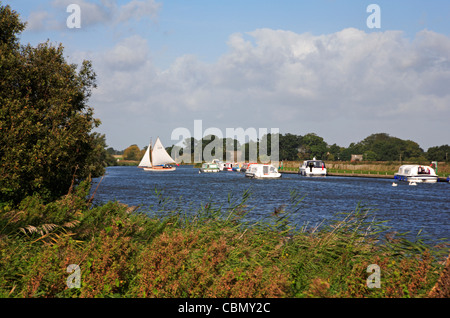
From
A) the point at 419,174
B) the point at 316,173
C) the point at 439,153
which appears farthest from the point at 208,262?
the point at 439,153

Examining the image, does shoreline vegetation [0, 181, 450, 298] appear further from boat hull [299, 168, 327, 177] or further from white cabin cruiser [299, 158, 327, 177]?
white cabin cruiser [299, 158, 327, 177]

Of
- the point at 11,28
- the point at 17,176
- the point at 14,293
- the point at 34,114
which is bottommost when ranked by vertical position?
the point at 14,293

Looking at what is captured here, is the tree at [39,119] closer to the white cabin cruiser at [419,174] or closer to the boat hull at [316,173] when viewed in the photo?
the white cabin cruiser at [419,174]

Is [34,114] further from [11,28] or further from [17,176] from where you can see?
[11,28]

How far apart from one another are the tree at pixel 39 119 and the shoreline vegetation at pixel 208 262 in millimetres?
2250

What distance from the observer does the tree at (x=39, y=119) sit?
44.0 feet

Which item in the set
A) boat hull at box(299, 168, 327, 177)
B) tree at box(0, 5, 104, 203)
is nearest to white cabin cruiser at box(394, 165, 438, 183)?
boat hull at box(299, 168, 327, 177)

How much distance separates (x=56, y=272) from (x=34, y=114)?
8475 millimetres

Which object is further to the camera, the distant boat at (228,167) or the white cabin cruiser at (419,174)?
the distant boat at (228,167)

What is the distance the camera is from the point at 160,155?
130 meters

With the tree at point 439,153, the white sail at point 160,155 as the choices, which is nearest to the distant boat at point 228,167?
the white sail at point 160,155

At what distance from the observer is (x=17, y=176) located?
43.0ft
